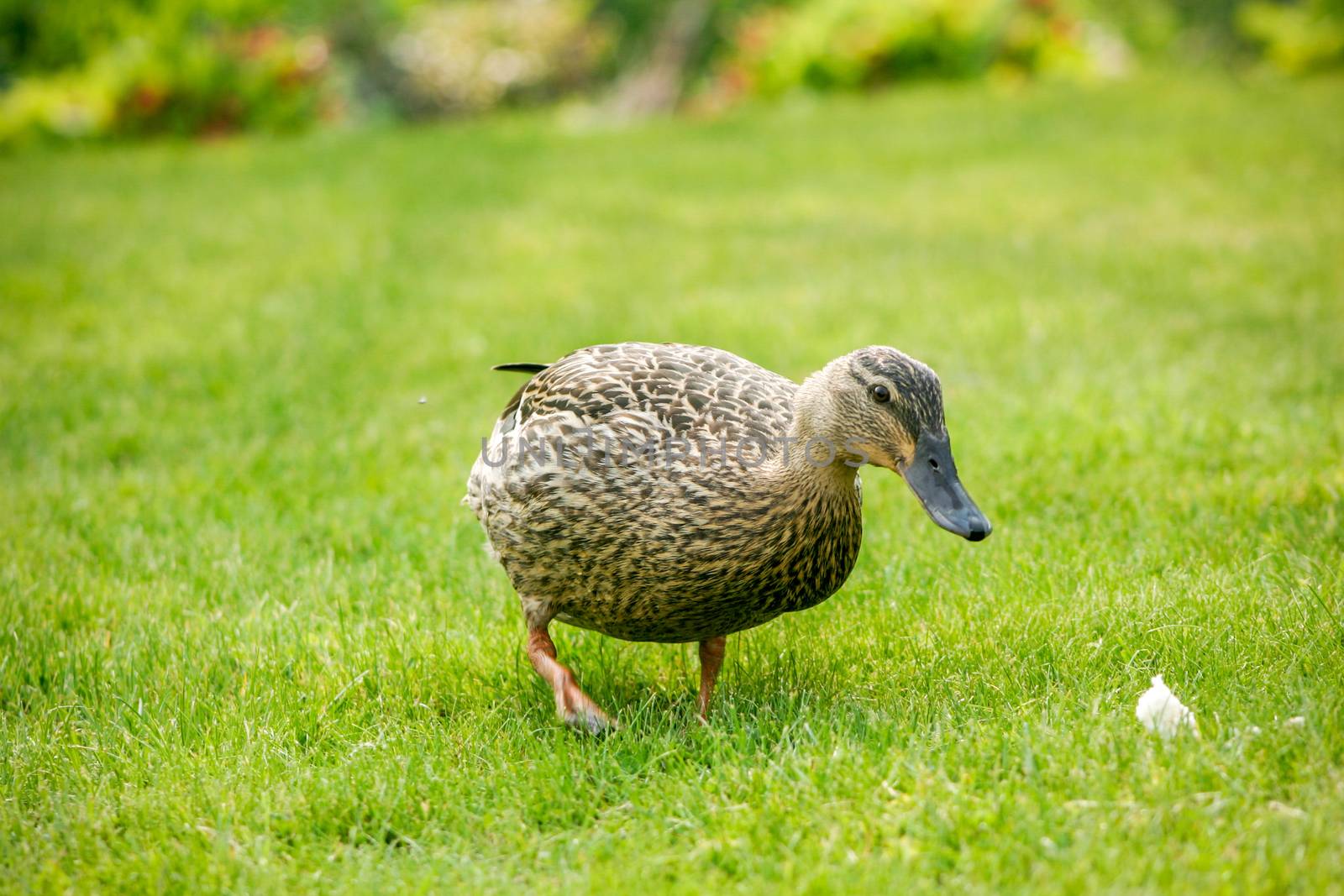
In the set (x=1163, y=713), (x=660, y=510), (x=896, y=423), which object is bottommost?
(x=1163, y=713)

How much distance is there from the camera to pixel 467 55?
15.6 metres

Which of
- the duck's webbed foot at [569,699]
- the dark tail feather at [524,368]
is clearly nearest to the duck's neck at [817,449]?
the duck's webbed foot at [569,699]

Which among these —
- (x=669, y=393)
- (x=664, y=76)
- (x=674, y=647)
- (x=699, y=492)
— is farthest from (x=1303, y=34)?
(x=699, y=492)

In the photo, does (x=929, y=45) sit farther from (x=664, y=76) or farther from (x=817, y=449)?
(x=817, y=449)

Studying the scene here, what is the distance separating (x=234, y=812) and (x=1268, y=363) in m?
5.21

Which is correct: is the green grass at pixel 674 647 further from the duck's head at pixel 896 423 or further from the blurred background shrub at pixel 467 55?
the blurred background shrub at pixel 467 55

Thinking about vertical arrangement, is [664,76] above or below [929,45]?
below

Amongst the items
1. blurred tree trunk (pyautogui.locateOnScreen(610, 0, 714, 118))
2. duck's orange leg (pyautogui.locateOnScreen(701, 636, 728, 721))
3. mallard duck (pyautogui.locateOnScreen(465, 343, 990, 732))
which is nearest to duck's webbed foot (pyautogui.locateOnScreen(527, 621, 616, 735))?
mallard duck (pyautogui.locateOnScreen(465, 343, 990, 732))

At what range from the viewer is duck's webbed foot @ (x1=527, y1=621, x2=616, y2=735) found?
3484 mm

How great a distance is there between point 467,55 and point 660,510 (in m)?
13.6

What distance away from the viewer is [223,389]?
6.64 meters

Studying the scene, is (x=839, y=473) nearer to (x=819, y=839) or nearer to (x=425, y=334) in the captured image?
(x=819, y=839)

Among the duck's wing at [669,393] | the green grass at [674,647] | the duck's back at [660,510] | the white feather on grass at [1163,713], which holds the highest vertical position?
the duck's wing at [669,393]

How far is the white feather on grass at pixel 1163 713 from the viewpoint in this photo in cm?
304
